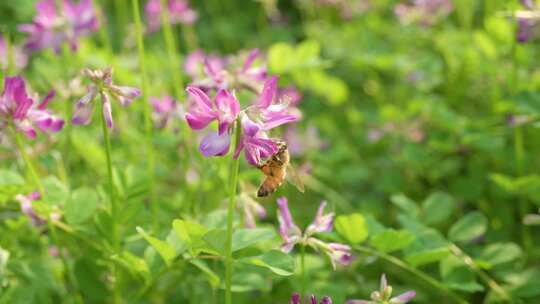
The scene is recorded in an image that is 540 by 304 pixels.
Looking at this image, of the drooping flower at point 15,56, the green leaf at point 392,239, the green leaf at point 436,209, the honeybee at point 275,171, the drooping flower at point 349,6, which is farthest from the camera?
the drooping flower at point 349,6

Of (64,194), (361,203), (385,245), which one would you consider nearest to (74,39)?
(64,194)

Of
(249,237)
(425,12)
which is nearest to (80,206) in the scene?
(249,237)

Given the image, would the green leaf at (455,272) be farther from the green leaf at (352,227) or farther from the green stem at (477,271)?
the green leaf at (352,227)

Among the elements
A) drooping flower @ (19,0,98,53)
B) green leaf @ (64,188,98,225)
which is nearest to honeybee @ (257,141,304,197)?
green leaf @ (64,188,98,225)

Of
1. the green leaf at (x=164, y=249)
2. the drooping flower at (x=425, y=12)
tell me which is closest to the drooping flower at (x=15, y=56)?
the drooping flower at (x=425, y=12)

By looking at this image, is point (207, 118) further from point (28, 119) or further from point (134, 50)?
point (134, 50)

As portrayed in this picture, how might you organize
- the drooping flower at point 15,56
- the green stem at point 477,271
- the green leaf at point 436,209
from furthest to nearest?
the drooping flower at point 15,56 → the green leaf at point 436,209 → the green stem at point 477,271

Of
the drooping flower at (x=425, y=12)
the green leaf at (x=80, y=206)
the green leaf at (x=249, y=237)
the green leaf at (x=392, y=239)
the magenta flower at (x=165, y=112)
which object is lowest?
the green leaf at (x=392, y=239)
